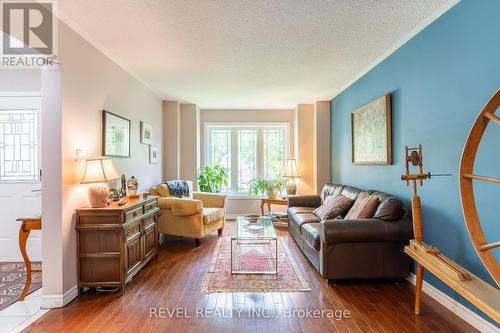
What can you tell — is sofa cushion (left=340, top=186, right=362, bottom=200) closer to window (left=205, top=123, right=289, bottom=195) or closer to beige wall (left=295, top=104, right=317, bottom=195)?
beige wall (left=295, top=104, right=317, bottom=195)

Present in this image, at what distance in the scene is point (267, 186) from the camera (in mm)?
5656

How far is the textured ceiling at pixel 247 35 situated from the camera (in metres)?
Result: 2.28

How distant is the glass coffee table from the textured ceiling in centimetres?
211

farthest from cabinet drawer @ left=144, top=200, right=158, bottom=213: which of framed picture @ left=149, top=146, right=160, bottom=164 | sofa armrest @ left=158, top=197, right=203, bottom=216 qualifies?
framed picture @ left=149, top=146, right=160, bottom=164

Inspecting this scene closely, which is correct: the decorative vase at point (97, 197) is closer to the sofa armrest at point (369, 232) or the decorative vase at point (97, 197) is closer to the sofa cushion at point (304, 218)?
the sofa armrest at point (369, 232)

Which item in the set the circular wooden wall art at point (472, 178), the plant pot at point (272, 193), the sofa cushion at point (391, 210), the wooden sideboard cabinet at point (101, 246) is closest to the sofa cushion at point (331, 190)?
the plant pot at point (272, 193)

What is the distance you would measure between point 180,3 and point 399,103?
8.17 feet

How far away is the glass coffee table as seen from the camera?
124 inches

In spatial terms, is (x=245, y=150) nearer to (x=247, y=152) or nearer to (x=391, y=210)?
(x=247, y=152)

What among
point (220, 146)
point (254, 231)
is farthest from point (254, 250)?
point (220, 146)

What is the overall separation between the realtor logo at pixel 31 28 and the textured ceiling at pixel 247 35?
0.15 meters

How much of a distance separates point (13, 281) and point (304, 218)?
3.40 m

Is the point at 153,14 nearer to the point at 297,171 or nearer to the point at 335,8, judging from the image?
the point at 335,8

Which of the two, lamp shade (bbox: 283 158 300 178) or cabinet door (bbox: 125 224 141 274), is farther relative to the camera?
lamp shade (bbox: 283 158 300 178)
